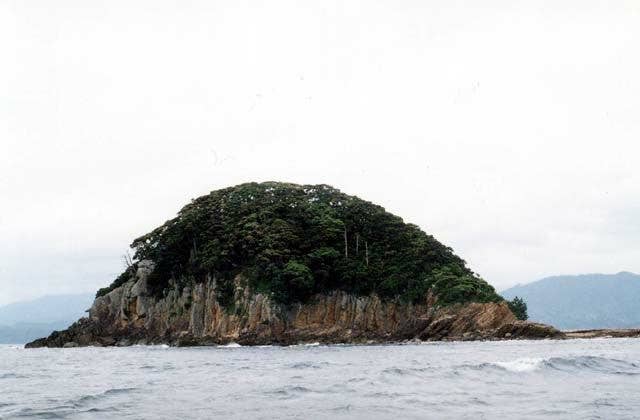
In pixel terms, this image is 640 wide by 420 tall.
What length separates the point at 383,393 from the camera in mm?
23625

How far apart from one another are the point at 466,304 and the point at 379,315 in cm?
1430

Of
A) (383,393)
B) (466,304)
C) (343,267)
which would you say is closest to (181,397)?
(383,393)

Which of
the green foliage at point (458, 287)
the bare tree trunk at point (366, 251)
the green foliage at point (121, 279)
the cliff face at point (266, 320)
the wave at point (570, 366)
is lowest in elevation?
the wave at point (570, 366)

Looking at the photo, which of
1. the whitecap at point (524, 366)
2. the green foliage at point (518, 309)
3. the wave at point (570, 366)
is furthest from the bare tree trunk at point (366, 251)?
the whitecap at point (524, 366)

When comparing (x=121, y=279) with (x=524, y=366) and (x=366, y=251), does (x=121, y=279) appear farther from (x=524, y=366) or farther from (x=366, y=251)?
(x=524, y=366)

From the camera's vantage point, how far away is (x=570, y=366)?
3388cm

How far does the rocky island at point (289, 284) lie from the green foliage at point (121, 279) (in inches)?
10.1

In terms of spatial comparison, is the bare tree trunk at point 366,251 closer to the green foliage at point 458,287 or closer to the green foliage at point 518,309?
the green foliage at point 458,287

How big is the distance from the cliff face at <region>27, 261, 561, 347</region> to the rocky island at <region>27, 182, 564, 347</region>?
0.55ft

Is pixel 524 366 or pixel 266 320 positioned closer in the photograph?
pixel 524 366

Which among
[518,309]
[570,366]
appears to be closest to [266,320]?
[518,309]

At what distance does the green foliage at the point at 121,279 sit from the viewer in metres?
116

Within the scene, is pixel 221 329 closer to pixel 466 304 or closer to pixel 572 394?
pixel 466 304

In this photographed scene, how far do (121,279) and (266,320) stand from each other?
36.6 m
